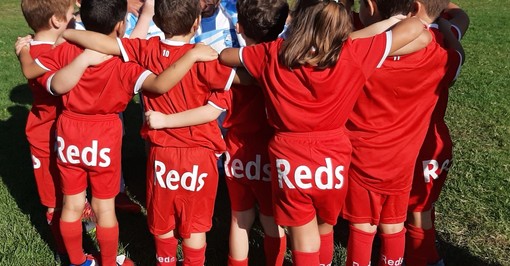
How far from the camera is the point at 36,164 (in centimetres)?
383

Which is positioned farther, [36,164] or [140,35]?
[36,164]

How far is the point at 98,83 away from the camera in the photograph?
3266mm

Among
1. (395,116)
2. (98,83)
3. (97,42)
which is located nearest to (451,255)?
(395,116)

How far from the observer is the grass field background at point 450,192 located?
4145mm

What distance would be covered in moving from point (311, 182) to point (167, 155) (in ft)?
2.57

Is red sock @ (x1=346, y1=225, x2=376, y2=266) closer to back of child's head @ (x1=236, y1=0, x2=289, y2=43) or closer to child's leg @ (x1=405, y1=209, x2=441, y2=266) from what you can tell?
child's leg @ (x1=405, y1=209, x2=441, y2=266)

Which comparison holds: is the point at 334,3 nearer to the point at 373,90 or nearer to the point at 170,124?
the point at 373,90

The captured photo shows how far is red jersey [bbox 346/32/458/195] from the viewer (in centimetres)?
310

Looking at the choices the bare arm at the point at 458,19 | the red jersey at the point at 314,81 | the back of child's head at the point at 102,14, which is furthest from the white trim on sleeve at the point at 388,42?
the back of child's head at the point at 102,14

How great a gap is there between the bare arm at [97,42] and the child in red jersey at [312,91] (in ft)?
1.99

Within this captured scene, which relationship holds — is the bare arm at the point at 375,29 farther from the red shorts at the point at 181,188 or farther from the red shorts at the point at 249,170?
the red shorts at the point at 181,188

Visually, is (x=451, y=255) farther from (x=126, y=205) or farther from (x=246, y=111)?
(x=126, y=205)

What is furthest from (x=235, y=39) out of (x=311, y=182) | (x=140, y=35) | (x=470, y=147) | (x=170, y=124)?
(x=470, y=147)

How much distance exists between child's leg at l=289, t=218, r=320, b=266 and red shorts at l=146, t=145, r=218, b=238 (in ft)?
1.71
